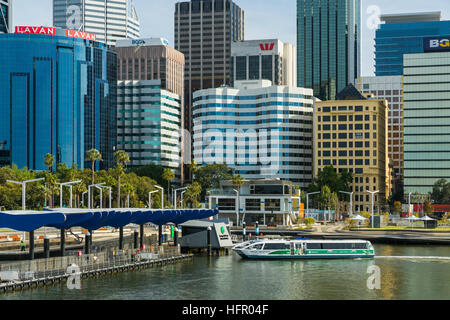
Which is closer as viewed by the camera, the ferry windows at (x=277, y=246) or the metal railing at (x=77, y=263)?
the metal railing at (x=77, y=263)

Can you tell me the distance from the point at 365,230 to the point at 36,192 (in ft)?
272

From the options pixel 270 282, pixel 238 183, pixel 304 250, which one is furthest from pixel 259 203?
pixel 270 282

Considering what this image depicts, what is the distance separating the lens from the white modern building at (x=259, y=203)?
188m

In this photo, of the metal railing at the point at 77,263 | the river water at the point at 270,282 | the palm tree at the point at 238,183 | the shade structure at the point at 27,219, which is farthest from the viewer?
the palm tree at the point at 238,183

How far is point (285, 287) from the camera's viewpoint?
81562 millimetres

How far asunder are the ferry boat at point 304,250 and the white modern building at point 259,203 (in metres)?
73.3

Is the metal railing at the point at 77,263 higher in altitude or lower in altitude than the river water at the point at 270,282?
higher

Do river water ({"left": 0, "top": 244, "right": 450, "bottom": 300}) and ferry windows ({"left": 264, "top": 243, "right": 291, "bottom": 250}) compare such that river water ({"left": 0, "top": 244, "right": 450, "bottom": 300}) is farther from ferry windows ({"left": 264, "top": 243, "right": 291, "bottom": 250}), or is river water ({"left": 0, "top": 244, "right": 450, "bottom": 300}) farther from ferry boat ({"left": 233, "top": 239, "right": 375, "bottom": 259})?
ferry windows ({"left": 264, "top": 243, "right": 291, "bottom": 250})

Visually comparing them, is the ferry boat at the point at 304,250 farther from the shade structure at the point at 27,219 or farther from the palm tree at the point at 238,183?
the palm tree at the point at 238,183

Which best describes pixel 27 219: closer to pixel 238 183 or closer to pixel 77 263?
pixel 77 263

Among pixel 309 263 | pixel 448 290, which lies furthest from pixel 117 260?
pixel 448 290

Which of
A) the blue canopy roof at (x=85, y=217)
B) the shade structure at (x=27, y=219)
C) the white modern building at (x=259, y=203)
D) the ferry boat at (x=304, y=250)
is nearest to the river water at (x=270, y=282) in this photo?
the ferry boat at (x=304, y=250)

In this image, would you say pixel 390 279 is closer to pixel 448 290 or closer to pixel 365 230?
pixel 448 290

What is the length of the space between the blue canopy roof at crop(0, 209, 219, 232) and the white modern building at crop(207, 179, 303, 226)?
66823 millimetres
